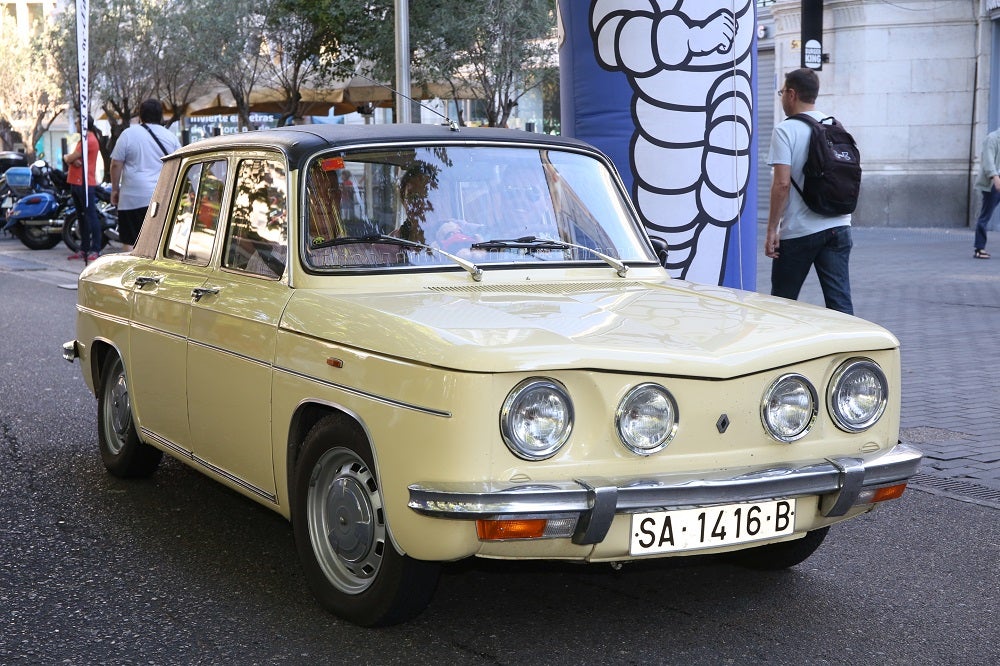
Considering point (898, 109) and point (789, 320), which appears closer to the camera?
point (789, 320)

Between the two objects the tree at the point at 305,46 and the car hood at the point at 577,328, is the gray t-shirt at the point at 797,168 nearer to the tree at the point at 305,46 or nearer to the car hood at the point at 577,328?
the car hood at the point at 577,328

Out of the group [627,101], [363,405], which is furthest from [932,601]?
[627,101]

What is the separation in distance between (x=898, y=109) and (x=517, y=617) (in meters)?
21.3

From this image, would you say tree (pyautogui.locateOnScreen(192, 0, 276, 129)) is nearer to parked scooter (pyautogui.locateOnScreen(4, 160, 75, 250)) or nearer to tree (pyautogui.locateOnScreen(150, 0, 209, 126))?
tree (pyautogui.locateOnScreen(150, 0, 209, 126))

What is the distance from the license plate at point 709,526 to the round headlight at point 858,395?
1.13 feet

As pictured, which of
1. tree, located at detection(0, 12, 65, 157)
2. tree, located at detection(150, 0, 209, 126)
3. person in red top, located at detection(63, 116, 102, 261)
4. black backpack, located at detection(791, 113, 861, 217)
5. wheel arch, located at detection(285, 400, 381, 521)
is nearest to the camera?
wheel arch, located at detection(285, 400, 381, 521)

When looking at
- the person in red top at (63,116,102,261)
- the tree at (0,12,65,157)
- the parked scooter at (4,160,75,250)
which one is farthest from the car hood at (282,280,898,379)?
the tree at (0,12,65,157)

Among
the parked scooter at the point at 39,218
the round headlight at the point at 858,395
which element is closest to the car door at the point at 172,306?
the round headlight at the point at 858,395

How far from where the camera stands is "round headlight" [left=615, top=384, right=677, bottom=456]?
3.61 m

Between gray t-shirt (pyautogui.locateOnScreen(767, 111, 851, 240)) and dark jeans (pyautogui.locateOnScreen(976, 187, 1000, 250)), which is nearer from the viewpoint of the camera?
gray t-shirt (pyautogui.locateOnScreen(767, 111, 851, 240))

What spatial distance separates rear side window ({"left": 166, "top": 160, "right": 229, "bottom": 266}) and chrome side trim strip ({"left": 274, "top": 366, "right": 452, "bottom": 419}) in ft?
3.87

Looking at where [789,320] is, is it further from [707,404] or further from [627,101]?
[627,101]

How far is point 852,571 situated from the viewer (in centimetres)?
464

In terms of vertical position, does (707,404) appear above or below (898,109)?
below
